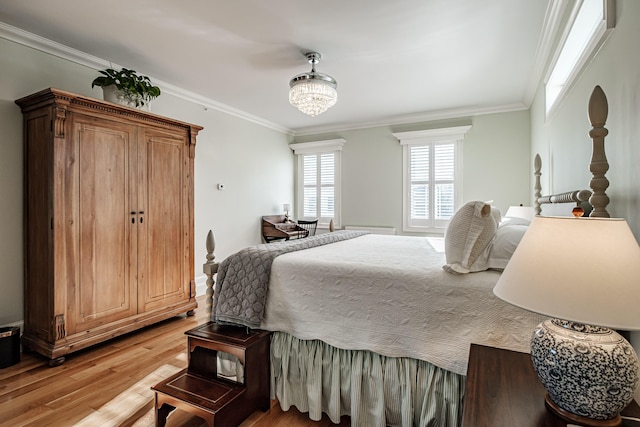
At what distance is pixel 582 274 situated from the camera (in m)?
0.75

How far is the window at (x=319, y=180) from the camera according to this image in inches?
233

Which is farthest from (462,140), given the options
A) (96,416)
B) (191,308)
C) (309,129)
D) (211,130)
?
(96,416)

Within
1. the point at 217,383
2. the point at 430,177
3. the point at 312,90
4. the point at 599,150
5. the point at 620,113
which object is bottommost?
the point at 217,383

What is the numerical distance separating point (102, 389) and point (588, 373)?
2.60 metres

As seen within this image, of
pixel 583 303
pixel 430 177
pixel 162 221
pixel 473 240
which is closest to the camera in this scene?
pixel 583 303

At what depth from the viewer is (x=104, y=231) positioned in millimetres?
2748

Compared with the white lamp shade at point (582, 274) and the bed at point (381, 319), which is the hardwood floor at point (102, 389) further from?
the white lamp shade at point (582, 274)

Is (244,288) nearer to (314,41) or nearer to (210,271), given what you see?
(210,271)

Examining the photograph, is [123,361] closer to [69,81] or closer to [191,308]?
[191,308]

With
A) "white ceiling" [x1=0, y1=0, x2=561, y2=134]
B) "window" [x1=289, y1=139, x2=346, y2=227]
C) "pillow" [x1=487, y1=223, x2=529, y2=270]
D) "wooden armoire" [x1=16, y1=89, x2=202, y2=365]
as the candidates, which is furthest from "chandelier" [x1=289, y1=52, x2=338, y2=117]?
"window" [x1=289, y1=139, x2=346, y2=227]

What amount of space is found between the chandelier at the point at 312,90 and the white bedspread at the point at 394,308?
63.1 inches

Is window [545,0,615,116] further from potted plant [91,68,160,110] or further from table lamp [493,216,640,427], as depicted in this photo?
potted plant [91,68,160,110]

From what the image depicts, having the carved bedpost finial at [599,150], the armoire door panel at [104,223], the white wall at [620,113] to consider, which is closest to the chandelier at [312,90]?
the armoire door panel at [104,223]

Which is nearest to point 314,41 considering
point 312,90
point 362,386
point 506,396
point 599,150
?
point 312,90
